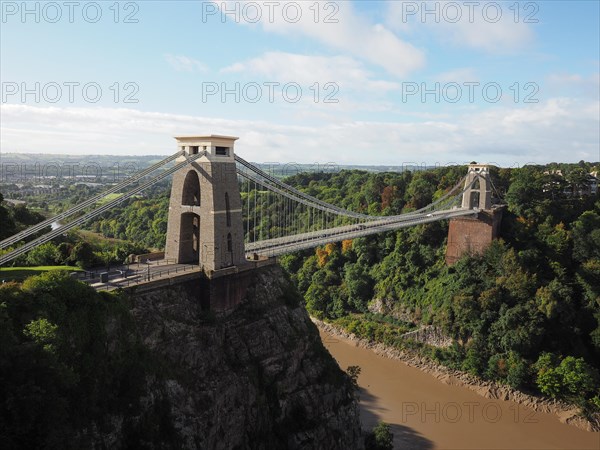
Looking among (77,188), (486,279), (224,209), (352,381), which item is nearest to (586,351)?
(486,279)

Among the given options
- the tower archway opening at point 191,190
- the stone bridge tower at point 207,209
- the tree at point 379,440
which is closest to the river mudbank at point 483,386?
the tree at point 379,440

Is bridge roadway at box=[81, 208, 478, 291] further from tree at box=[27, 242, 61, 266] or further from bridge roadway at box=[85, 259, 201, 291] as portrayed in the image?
tree at box=[27, 242, 61, 266]

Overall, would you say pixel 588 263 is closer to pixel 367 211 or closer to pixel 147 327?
pixel 367 211

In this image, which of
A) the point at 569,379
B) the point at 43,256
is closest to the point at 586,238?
the point at 569,379

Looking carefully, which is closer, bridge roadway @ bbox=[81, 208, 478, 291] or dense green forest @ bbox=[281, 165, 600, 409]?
bridge roadway @ bbox=[81, 208, 478, 291]

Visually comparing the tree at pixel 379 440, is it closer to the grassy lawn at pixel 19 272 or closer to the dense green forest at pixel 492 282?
the dense green forest at pixel 492 282

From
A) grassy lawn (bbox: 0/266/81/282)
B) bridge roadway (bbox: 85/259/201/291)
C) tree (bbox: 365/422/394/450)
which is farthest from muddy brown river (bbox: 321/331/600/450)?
grassy lawn (bbox: 0/266/81/282)
